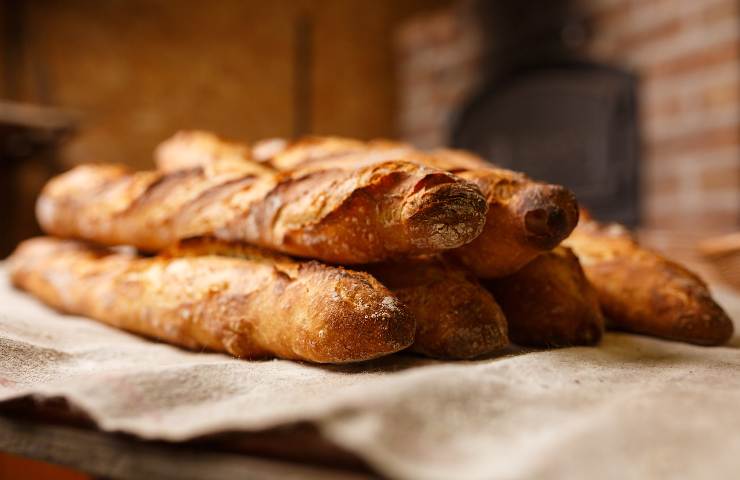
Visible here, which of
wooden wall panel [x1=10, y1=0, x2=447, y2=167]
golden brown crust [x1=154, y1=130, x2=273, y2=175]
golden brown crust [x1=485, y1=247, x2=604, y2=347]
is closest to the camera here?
golden brown crust [x1=485, y1=247, x2=604, y2=347]

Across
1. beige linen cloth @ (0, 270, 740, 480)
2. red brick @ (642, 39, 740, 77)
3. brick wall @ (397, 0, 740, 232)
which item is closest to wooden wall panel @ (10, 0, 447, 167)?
brick wall @ (397, 0, 740, 232)

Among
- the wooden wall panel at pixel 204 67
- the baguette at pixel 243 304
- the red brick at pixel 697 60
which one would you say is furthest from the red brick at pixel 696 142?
the baguette at pixel 243 304

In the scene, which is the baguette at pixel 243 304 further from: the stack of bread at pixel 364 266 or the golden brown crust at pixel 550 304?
the golden brown crust at pixel 550 304

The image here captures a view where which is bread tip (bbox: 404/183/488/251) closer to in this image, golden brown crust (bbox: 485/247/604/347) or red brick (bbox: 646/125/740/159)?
golden brown crust (bbox: 485/247/604/347)

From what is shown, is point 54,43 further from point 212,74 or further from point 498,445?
point 498,445

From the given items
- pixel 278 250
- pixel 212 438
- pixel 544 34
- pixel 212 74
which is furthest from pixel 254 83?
pixel 212 438

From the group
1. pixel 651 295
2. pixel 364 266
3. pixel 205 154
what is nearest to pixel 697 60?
pixel 651 295

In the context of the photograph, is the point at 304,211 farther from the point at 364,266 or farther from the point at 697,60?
the point at 697,60
